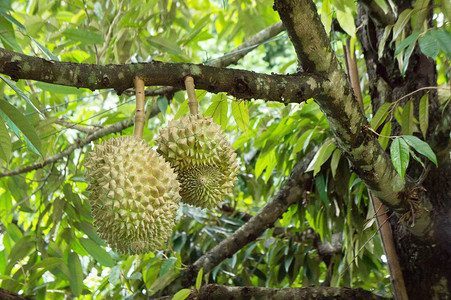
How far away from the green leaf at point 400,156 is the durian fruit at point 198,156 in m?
0.42

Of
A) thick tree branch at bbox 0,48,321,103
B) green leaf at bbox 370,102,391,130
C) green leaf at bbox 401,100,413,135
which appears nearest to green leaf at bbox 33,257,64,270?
thick tree branch at bbox 0,48,321,103

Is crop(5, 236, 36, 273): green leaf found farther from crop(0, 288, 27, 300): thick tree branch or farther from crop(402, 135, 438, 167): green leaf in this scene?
crop(402, 135, 438, 167): green leaf

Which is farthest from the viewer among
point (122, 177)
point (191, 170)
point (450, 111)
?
point (450, 111)

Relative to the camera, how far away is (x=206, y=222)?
9.35ft

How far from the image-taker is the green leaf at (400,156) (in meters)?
1.27

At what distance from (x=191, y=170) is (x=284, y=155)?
1.15 metres

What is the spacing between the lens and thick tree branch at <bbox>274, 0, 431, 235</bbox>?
3.72ft

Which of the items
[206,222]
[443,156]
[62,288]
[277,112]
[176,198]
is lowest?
[176,198]

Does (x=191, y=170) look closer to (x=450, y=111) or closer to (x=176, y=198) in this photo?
(x=176, y=198)

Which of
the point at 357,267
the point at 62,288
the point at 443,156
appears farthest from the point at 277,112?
the point at 62,288

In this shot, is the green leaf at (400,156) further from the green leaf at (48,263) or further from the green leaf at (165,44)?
the green leaf at (48,263)

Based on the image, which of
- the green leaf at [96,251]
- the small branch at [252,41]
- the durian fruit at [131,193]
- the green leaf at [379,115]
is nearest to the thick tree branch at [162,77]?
the durian fruit at [131,193]

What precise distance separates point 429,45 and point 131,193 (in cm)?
85

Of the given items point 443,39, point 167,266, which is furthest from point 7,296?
point 443,39
